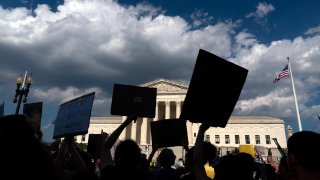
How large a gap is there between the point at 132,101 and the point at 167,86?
242 feet

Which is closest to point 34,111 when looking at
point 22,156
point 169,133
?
point 169,133

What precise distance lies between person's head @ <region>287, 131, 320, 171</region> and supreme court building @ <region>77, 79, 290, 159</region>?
73.7 metres

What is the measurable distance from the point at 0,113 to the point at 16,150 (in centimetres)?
722

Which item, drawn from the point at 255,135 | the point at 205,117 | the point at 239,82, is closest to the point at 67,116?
the point at 205,117

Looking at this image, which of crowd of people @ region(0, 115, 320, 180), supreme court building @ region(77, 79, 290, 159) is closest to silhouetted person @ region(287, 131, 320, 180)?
crowd of people @ region(0, 115, 320, 180)

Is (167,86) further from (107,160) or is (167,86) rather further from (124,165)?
(124,165)

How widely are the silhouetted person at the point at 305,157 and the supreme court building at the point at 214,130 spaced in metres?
73.7

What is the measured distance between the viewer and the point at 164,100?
78.0 m

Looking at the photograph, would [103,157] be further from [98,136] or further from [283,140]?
[283,140]

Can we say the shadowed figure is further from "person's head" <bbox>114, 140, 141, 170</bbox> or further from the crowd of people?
"person's head" <bbox>114, 140, 141, 170</bbox>

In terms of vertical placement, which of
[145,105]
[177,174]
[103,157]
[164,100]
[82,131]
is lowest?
[177,174]

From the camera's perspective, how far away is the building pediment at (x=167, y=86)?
78.3 metres

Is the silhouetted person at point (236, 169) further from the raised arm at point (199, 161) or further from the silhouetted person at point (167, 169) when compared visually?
the silhouetted person at point (167, 169)

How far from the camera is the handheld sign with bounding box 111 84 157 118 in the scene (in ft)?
18.1
